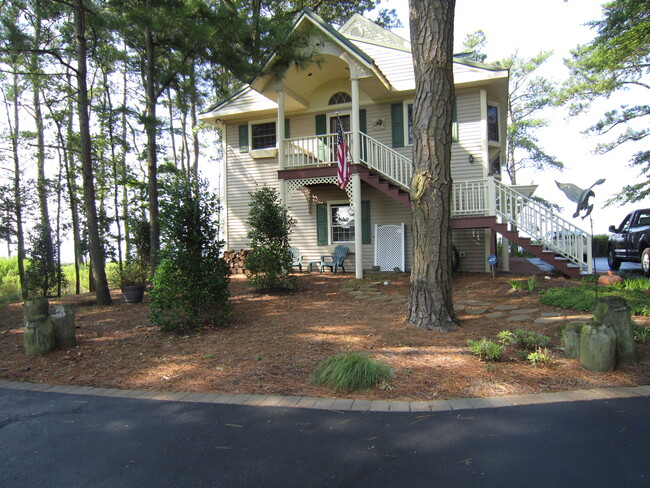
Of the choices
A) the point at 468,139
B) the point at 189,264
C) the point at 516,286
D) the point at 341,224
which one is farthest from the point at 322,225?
the point at 189,264

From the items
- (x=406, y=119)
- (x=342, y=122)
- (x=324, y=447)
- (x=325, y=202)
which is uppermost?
(x=342, y=122)

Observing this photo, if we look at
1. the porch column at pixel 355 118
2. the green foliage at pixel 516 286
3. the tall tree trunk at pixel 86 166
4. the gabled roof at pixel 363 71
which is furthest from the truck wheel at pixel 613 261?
the tall tree trunk at pixel 86 166

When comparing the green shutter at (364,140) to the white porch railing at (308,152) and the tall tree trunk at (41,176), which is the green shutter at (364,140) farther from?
the tall tree trunk at (41,176)

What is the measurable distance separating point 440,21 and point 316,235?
28.2ft

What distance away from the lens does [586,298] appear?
6410 mm

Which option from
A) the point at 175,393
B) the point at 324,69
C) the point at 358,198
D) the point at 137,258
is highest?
the point at 324,69

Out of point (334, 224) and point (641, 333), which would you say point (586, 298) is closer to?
point (641, 333)

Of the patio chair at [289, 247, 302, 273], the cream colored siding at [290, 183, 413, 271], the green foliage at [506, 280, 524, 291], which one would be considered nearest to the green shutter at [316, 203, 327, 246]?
the cream colored siding at [290, 183, 413, 271]

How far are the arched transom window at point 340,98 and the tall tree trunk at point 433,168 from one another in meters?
7.63

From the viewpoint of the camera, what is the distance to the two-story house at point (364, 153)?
10555 millimetres

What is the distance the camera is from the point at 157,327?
6.47m

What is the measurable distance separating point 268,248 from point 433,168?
4.28 m

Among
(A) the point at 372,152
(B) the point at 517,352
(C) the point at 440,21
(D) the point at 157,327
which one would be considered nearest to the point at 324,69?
(A) the point at 372,152

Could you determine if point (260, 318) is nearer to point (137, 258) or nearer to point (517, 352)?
point (517, 352)
